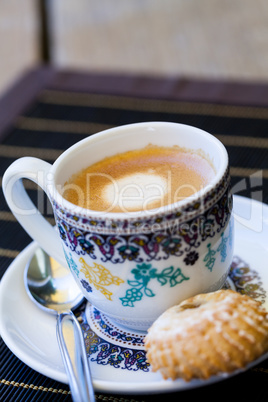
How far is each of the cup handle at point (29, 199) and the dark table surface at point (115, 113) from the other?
143 mm

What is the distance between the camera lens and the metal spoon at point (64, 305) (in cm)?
67

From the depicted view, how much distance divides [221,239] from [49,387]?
297mm

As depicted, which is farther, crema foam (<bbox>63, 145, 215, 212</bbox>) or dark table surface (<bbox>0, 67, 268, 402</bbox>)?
dark table surface (<bbox>0, 67, 268, 402</bbox>)

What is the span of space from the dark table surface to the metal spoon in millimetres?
91

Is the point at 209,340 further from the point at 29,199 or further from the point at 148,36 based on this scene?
the point at 148,36

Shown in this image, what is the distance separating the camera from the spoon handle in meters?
0.65

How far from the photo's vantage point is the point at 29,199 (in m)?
0.86

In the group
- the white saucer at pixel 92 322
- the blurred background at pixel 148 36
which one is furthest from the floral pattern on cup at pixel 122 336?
the blurred background at pixel 148 36

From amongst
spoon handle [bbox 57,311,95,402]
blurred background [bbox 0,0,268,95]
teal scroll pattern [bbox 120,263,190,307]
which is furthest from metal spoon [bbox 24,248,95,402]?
blurred background [bbox 0,0,268,95]

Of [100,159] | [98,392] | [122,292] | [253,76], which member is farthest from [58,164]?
[253,76]

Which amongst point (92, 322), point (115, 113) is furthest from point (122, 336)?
point (115, 113)

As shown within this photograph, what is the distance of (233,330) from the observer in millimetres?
617

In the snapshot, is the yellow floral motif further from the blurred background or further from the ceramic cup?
the blurred background

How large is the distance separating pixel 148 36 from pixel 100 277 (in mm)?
1787
